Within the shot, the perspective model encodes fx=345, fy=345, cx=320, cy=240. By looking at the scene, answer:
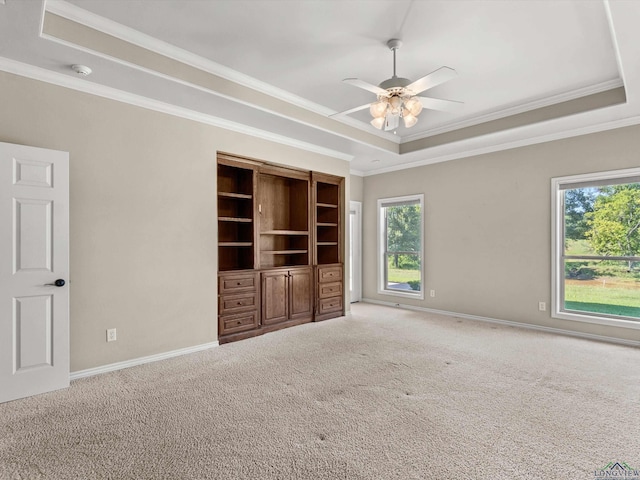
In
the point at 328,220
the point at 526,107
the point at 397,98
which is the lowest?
the point at 328,220

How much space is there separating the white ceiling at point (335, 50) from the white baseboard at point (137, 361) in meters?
2.59

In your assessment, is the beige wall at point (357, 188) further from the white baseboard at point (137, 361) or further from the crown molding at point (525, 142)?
the white baseboard at point (137, 361)

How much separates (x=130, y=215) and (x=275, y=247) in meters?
2.33

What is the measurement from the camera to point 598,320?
435cm

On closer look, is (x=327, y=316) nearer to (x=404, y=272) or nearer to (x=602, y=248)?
(x=404, y=272)

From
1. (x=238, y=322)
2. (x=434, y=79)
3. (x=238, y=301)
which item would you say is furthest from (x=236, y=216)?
(x=434, y=79)

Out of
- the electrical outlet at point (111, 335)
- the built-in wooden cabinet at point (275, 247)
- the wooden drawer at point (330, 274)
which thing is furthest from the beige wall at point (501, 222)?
the electrical outlet at point (111, 335)

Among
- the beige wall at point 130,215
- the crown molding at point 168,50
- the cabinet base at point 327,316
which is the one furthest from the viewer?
the cabinet base at point 327,316

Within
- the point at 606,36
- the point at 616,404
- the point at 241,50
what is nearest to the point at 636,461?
the point at 616,404

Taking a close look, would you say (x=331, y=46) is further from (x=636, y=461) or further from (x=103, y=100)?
(x=636, y=461)

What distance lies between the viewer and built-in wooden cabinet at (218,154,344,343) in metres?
4.45

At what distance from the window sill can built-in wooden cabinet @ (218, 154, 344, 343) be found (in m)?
3.14

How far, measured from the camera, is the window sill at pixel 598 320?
4.13 metres

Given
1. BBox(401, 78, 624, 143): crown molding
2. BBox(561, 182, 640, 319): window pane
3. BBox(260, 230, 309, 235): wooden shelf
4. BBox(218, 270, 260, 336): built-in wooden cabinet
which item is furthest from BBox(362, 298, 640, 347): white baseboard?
BBox(218, 270, 260, 336): built-in wooden cabinet
